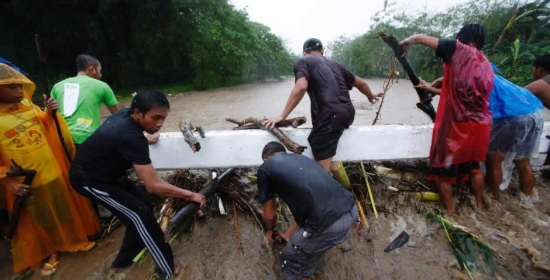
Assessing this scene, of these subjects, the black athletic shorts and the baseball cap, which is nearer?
the black athletic shorts

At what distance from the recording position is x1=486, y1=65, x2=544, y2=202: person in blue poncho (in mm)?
2869

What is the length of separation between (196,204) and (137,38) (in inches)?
669

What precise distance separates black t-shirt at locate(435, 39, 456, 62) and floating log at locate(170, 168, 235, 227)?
261 centimetres

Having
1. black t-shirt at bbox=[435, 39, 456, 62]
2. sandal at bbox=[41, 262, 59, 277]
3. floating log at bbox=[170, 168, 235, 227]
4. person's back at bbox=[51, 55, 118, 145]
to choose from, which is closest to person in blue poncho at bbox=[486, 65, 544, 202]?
black t-shirt at bbox=[435, 39, 456, 62]

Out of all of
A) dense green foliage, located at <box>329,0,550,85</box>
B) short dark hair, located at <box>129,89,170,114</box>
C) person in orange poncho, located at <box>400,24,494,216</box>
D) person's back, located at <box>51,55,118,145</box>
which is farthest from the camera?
dense green foliage, located at <box>329,0,550,85</box>

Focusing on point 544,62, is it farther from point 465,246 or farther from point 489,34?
point 489,34

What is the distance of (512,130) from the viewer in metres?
2.91

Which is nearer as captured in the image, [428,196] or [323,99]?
[323,99]

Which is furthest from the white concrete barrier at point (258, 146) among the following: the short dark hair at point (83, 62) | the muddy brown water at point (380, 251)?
the short dark hair at point (83, 62)

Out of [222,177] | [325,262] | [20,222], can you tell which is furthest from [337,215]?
[20,222]

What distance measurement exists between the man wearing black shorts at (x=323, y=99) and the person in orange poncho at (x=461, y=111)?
96cm

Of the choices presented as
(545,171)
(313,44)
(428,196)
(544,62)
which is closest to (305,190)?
(313,44)

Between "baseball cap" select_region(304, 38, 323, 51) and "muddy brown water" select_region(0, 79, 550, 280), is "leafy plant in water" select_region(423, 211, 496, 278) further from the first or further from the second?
"baseball cap" select_region(304, 38, 323, 51)

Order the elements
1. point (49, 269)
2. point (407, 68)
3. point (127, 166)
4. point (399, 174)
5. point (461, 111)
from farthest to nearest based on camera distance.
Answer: point (399, 174)
point (407, 68)
point (461, 111)
point (49, 269)
point (127, 166)
